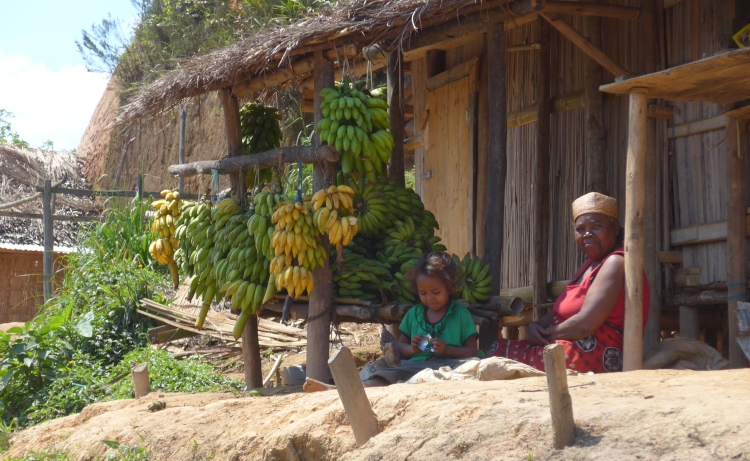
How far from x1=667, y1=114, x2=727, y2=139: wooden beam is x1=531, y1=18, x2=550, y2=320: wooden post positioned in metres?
1.21

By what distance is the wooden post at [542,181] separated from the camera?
23.4ft

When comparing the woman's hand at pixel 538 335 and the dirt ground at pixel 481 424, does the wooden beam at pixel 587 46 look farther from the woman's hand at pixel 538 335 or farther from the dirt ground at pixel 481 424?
the dirt ground at pixel 481 424

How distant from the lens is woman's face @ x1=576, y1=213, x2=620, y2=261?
5.05 metres

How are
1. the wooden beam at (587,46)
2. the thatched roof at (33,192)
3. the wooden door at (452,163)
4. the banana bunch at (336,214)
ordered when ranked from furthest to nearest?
the thatched roof at (33,192)
the wooden door at (452,163)
the wooden beam at (587,46)
the banana bunch at (336,214)

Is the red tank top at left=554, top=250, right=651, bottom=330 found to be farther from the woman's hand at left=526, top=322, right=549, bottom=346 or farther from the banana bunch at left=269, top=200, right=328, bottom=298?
the banana bunch at left=269, top=200, right=328, bottom=298

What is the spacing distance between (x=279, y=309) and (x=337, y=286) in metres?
0.48

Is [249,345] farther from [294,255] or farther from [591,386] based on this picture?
[591,386]

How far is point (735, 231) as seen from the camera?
5504mm

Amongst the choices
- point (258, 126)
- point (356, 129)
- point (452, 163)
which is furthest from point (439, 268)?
point (452, 163)

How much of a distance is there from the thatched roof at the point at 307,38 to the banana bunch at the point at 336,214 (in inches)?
38.4

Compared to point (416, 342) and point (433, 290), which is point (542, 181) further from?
point (416, 342)

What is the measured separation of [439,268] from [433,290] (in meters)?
0.15

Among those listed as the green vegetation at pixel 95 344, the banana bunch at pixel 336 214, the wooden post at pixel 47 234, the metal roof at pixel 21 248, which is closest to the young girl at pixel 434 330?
the banana bunch at pixel 336 214

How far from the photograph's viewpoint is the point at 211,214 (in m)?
6.59
